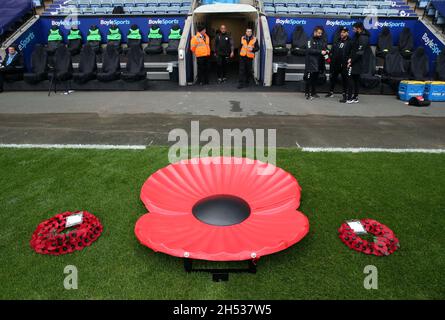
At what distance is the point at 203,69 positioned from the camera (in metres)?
13.4

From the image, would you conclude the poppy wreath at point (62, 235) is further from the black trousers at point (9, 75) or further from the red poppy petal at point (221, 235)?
the black trousers at point (9, 75)

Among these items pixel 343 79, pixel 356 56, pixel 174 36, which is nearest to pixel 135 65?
pixel 174 36

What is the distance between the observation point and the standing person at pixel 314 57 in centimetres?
1090

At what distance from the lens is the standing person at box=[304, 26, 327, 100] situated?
1090 centimetres

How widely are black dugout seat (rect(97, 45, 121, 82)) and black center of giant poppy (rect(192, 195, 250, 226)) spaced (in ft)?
32.2

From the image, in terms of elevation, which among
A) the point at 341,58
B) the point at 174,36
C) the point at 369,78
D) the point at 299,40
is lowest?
the point at 369,78

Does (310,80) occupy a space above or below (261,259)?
above

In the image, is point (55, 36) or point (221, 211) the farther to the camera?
point (55, 36)

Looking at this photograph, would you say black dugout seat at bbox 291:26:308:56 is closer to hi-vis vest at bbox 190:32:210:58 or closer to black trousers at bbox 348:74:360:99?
hi-vis vest at bbox 190:32:210:58

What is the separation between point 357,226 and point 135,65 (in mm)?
11015

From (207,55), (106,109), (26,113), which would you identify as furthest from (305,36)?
(26,113)

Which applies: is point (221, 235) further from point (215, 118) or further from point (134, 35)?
point (134, 35)

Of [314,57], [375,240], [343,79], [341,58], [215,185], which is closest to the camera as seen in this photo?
[375,240]

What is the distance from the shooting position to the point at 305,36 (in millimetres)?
15359
